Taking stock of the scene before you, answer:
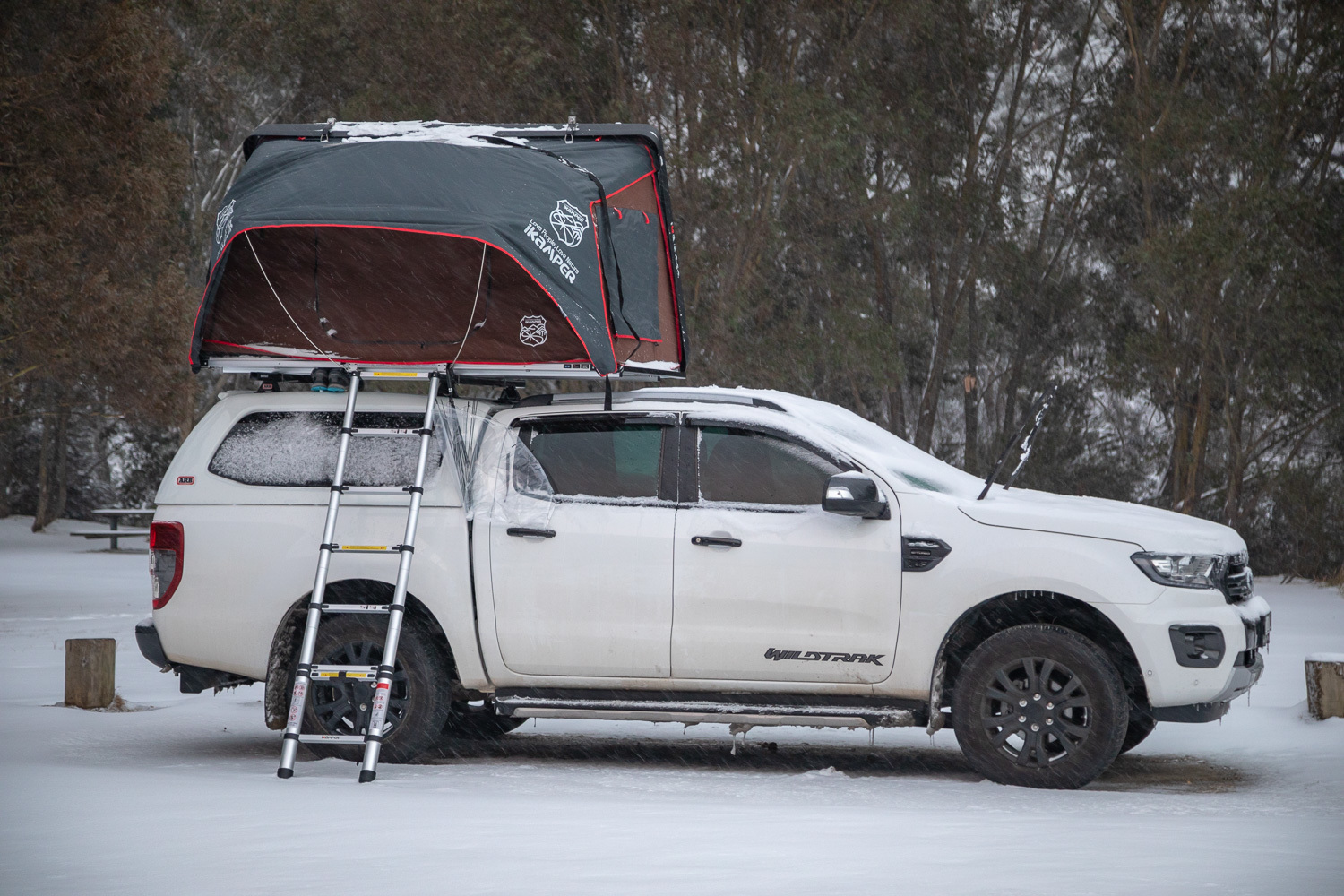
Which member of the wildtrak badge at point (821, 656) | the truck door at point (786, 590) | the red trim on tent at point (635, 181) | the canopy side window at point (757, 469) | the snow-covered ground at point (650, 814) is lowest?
the snow-covered ground at point (650, 814)

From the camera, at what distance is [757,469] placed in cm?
739

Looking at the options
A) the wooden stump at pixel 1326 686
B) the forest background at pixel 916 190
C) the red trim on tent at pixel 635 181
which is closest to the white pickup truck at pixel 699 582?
the red trim on tent at pixel 635 181

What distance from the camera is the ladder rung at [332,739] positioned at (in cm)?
700

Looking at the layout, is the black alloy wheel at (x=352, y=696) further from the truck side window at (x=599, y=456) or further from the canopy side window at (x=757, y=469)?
the canopy side window at (x=757, y=469)

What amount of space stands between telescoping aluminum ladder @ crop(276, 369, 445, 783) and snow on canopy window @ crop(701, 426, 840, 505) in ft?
4.61

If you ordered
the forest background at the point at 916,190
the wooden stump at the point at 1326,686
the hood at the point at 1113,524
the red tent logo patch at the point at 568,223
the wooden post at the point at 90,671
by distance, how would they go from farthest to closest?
the forest background at the point at 916,190
the wooden post at the point at 90,671
the wooden stump at the point at 1326,686
the red tent logo patch at the point at 568,223
the hood at the point at 1113,524

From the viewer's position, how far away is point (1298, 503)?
88.7 feet

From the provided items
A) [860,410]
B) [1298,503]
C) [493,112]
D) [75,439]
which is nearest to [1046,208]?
[860,410]

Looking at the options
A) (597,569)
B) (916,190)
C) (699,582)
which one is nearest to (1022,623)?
(699,582)

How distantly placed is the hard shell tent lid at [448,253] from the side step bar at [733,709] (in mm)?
1603

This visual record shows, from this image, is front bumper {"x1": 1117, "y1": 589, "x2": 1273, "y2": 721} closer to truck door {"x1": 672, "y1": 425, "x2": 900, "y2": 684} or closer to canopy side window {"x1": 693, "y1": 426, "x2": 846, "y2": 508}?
truck door {"x1": 672, "y1": 425, "x2": 900, "y2": 684}

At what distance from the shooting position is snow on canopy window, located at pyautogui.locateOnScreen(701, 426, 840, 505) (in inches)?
288

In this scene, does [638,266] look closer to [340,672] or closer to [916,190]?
[340,672]

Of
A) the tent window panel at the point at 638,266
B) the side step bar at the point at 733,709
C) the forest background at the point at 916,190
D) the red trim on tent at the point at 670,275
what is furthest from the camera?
the forest background at the point at 916,190
